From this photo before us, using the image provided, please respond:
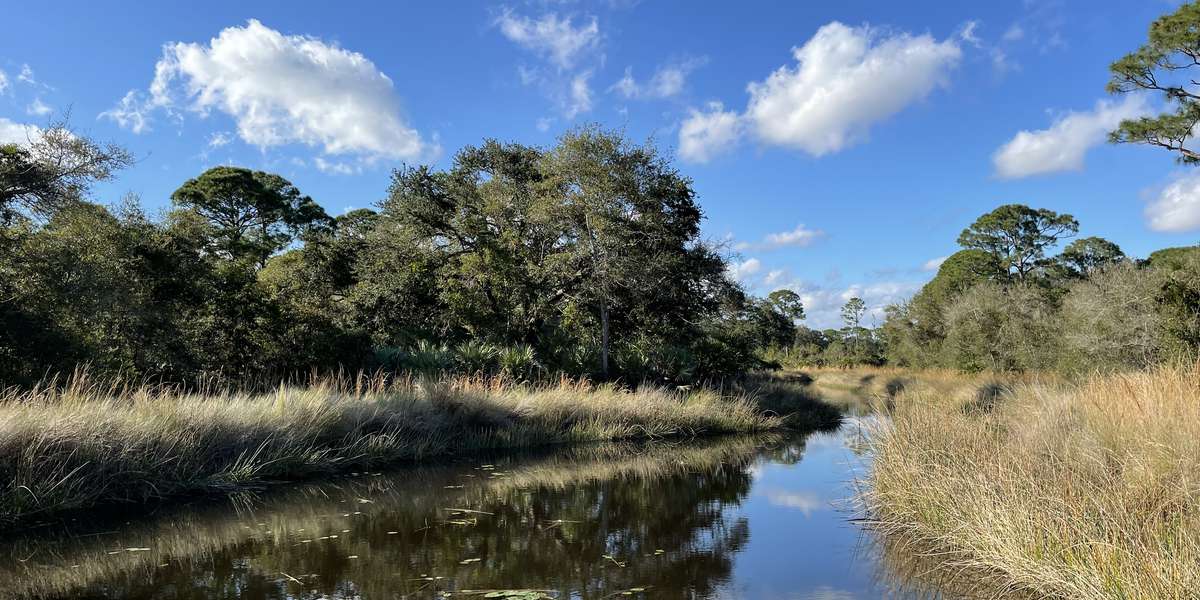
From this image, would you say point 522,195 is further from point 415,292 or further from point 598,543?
point 598,543

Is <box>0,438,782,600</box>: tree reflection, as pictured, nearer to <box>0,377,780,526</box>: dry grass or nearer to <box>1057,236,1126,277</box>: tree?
<box>0,377,780,526</box>: dry grass

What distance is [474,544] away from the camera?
6949 mm

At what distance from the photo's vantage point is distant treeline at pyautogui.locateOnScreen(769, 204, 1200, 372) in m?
21.8

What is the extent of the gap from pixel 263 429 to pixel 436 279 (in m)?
12.1

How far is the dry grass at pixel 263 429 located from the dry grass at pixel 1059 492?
8.61 metres

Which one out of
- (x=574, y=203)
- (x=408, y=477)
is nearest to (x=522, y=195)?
(x=574, y=203)

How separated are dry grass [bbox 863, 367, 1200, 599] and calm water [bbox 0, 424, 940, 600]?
0.72 m

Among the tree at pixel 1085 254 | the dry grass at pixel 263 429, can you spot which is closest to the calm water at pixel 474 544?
the dry grass at pixel 263 429

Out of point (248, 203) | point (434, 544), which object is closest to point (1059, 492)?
point (434, 544)

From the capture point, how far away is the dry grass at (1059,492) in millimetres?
4230

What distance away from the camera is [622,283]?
21531 mm

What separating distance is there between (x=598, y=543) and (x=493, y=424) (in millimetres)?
8224

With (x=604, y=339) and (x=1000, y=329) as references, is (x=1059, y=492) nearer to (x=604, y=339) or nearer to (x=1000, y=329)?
(x=604, y=339)

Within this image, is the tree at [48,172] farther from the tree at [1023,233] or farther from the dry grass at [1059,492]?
the tree at [1023,233]
